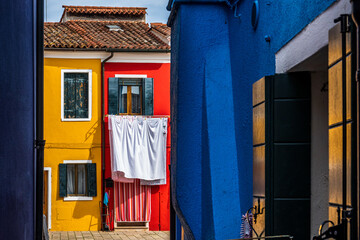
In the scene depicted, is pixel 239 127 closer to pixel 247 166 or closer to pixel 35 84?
pixel 247 166

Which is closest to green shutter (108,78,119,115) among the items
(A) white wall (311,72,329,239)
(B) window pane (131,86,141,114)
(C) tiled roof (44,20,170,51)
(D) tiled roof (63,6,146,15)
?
(B) window pane (131,86,141,114)

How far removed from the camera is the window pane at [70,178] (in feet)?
77.2

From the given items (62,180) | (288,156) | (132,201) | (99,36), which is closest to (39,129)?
(288,156)

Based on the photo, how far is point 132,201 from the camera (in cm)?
2356

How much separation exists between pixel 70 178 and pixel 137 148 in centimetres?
273

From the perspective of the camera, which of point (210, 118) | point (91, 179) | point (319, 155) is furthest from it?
point (91, 179)

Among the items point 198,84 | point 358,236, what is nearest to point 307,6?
point 358,236

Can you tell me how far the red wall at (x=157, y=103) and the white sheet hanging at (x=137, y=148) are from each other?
56cm

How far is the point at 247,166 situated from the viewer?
7105 millimetres

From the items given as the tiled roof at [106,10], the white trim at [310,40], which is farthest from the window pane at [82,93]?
the white trim at [310,40]

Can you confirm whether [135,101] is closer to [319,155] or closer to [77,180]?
[77,180]

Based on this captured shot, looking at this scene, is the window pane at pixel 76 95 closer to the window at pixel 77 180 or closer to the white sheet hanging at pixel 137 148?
the white sheet hanging at pixel 137 148

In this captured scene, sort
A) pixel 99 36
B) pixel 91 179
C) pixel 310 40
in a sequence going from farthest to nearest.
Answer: pixel 99 36, pixel 91 179, pixel 310 40

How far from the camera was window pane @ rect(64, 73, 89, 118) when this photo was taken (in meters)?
23.8
